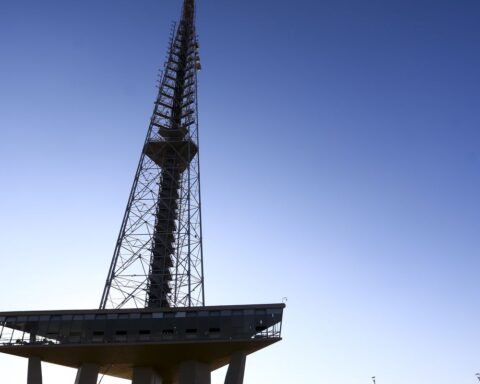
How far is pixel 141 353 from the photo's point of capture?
181ft

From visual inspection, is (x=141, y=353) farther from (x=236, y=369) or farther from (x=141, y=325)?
(x=236, y=369)

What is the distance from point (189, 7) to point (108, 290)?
2270 inches

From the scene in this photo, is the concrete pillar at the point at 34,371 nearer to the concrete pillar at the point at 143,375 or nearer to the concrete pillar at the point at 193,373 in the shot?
the concrete pillar at the point at 143,375

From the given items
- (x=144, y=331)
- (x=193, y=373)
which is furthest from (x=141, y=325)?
(x=193, y=373)

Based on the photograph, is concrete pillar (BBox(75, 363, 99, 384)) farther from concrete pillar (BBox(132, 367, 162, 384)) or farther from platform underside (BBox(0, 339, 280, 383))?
concrete pillar (BBox(132, 367, 162, 384))

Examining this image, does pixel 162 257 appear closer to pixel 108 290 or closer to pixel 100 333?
pixel 108 290

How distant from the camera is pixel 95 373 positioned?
5688 centimetres

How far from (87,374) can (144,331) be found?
8.97 metres

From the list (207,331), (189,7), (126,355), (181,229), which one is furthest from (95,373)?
(189,7)

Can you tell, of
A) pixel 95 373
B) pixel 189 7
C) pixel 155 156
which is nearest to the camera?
pixel 95 373

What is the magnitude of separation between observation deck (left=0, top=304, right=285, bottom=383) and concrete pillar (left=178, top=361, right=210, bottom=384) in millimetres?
1374

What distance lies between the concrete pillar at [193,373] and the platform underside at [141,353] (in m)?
0.57

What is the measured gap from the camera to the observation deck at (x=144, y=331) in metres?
52.6

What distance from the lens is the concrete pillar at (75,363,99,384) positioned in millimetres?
55872
